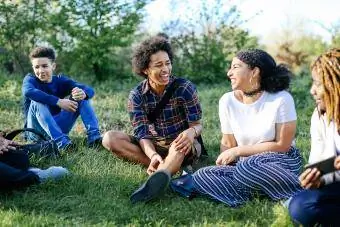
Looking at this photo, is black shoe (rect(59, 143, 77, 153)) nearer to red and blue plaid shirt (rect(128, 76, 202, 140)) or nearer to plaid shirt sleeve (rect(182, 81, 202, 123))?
red and blue plaid shirt (rect(128, 76, 202, 140))

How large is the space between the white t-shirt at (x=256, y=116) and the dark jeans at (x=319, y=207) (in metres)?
0.98

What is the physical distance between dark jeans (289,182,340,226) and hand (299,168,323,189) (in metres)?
0.04

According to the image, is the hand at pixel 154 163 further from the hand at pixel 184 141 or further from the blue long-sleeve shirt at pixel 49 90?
the blue long-sleeve shirt at pixel 49 90

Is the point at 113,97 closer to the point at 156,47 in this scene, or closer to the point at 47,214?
the point at 156,47

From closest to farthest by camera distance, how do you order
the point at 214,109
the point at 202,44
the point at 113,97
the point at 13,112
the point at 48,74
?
the point at 48,74 < the point at 13,112 < the point at 214,109 < the point at 113,97 < the point at 202,44

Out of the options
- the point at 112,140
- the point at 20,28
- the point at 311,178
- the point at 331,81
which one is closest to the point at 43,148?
the point at 112,140

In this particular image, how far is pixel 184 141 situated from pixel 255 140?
609 millimetres

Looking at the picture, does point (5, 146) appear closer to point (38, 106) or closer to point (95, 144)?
point (38, 106)

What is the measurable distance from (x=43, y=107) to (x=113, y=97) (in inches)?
141

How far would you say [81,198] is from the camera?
420 cm

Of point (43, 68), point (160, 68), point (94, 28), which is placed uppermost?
point (94, 28)

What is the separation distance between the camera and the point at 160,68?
193 inches

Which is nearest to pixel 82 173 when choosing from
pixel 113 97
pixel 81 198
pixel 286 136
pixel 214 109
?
pixel 81 198

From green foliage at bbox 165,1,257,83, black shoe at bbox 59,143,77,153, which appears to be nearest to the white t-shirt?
black shoe at bbox 59,143,77,153
